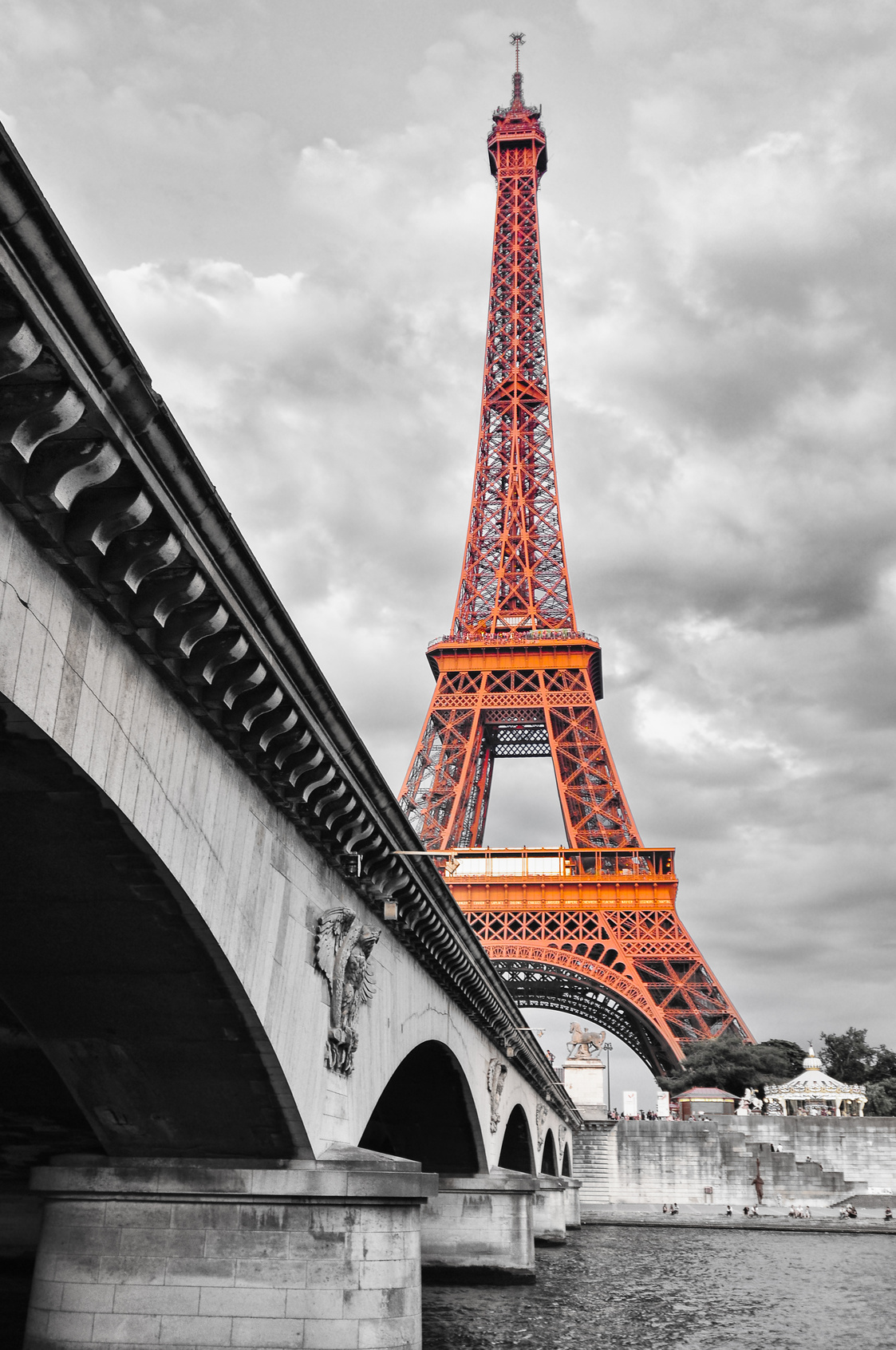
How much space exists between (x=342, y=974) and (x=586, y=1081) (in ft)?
233

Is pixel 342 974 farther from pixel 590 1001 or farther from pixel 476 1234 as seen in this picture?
pixel 590 1001

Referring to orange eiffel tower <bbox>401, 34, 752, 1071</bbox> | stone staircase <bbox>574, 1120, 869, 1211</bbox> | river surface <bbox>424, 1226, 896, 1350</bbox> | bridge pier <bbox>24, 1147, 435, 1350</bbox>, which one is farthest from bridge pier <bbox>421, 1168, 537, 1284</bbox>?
stone staircase <bbox>574, 1120, 869, 1211</bbox>

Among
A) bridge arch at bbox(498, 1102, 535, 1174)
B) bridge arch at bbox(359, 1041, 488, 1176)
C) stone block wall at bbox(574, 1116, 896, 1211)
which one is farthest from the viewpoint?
stone block wall at bbox(574, 1116, 896, 1211)

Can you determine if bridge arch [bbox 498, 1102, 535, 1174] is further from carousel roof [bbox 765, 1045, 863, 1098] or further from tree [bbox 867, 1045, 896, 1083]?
tree [bbox 867, 1045, 896, 1083]

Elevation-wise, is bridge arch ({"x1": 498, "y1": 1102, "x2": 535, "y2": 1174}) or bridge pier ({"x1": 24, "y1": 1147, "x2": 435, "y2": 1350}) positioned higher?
bridge arch ({"x1": 498, "y1": 1102, "x2": 535, "y2": 1174})

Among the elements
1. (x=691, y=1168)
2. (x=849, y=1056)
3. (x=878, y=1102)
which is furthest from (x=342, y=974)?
(x=849, y=1056)

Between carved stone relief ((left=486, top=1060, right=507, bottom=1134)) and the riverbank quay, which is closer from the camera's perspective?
carved stone relief ((left=486, top=1060, right=507, bottom=1134))

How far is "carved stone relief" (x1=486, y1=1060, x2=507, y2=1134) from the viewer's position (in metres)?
29.2

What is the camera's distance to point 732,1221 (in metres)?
54.7

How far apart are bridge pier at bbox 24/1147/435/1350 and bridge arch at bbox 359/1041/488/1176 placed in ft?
35.0

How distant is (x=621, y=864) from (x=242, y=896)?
2293 inches

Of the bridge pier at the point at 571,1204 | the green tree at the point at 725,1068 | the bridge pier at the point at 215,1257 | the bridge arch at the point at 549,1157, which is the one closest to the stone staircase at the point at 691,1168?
the green tree at the point at 725,1068

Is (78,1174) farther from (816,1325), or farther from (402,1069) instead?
(816,1325)

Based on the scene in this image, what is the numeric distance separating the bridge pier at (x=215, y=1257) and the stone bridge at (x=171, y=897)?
2 cm
